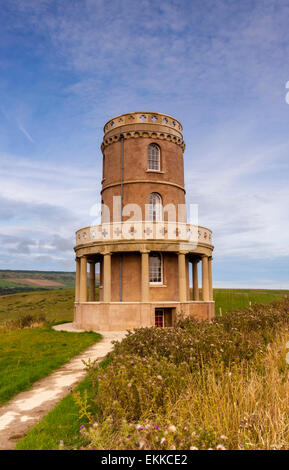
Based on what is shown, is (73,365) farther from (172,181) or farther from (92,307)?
(172,181)

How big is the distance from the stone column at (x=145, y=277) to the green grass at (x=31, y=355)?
13.3 ft

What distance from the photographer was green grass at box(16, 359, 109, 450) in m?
5.50

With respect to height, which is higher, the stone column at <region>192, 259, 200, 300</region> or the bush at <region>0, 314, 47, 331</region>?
the stone column at <region>192, 259, 200, 300</region>

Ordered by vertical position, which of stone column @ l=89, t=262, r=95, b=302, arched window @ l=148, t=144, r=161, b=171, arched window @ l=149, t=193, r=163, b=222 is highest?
arched window @ l=148, t=144, r=161, b=171

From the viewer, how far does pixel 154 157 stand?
85.0 ft

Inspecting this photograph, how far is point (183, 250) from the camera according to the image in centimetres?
2266

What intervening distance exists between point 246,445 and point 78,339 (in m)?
14.3

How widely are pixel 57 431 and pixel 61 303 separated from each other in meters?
48.5

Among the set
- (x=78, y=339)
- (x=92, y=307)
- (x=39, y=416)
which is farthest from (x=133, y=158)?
(x=39, y=416)

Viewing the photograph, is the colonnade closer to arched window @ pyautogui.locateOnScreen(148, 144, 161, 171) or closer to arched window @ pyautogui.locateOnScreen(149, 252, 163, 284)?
arched window @ pyautogui.locateOnScreen(149, 252, 163, 284)

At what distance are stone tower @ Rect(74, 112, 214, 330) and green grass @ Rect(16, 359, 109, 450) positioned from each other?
1454cm

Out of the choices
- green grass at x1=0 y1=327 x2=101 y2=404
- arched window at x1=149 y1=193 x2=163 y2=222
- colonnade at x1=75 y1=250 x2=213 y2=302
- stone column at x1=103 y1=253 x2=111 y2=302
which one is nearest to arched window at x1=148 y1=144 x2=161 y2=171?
arched window at x1=149 y1=193 x2=163 y2=222

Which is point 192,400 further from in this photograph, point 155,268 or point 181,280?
point 155,268

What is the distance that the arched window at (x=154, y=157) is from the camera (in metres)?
25.8
